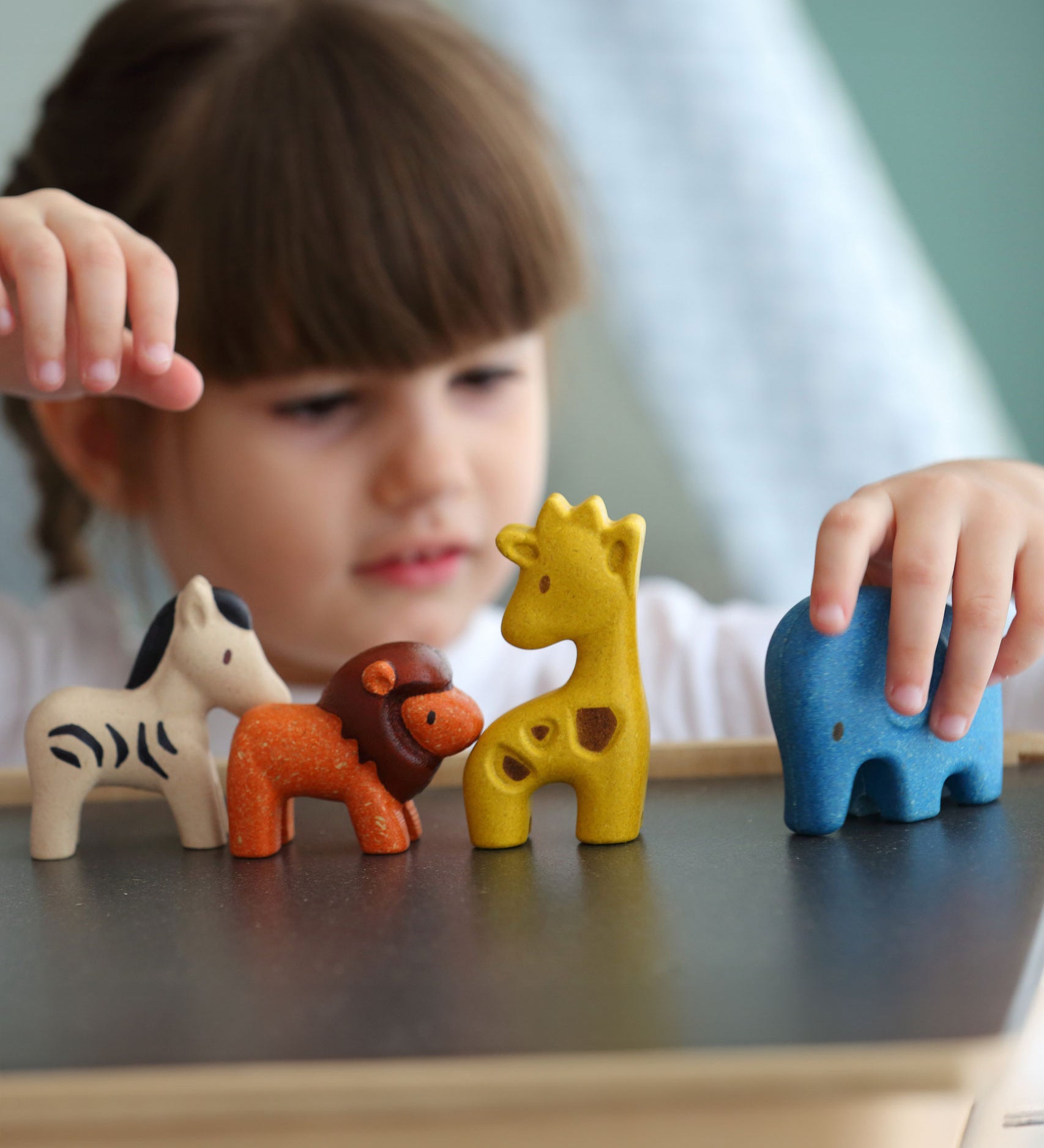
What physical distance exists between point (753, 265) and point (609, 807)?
1093mm

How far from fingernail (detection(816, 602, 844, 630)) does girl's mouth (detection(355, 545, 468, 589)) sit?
1.79 ft

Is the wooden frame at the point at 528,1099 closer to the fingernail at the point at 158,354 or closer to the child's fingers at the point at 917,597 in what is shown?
the child's fingers at the point at 917,597

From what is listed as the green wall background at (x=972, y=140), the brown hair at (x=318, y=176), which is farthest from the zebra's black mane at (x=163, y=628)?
the green wall background at (x=972, y=140)

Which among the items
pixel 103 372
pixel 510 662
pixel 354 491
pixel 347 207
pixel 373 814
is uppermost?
pixel 347 207

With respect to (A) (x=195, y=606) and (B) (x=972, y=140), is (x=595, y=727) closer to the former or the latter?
(A) (x=195, y=606)

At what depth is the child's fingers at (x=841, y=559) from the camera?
48cm

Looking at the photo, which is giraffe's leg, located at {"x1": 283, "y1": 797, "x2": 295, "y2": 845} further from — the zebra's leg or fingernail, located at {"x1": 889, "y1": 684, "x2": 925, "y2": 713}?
fingernail, located at {"x1": 889, "y1": 684, "x2": 925, "y2": 713}

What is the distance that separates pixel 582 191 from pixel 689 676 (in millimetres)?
611

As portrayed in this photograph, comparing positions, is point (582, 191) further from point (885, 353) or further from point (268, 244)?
point (268, 244)

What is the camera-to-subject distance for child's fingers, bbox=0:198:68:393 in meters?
0.58

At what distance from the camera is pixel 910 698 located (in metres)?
Result: 0.47

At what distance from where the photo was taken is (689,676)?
111 cm

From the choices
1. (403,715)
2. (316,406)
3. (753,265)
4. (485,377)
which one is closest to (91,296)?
(403,715)

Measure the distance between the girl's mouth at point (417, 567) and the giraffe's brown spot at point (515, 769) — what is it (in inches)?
19.8
